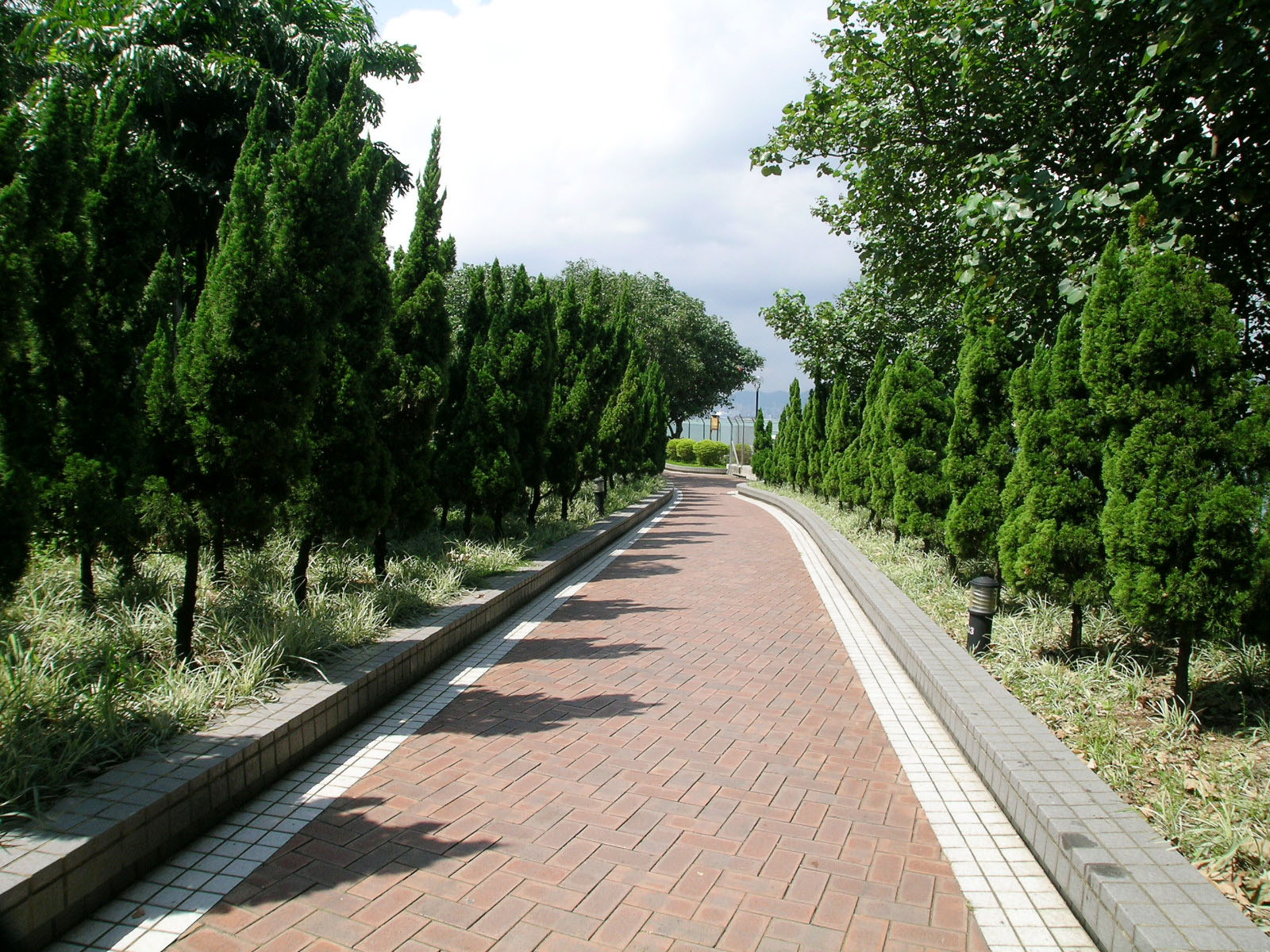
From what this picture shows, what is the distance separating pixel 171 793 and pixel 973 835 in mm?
3778

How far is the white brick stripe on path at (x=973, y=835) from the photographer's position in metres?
3.24

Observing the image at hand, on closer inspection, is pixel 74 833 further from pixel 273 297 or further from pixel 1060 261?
pixel 1060 261

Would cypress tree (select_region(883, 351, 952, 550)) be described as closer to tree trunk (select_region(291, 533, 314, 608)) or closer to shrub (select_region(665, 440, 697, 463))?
tree trunk (select_region(291, 533, 314, 608))

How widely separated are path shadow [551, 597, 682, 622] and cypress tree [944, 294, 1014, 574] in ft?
10.7

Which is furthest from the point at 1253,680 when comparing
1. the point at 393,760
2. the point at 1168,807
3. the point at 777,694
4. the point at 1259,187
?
the point at 393,760

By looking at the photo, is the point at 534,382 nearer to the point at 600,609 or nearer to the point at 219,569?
the point at 600,609

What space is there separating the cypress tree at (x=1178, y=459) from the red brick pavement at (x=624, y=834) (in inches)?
75.5

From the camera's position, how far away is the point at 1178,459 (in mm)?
4871

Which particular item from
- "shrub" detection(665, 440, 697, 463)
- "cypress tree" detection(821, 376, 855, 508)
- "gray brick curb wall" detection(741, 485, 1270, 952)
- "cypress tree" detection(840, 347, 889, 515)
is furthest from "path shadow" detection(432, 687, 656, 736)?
"shrub" detection(665, 440, 697, 463)

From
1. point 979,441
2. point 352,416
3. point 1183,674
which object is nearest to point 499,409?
point 352,416

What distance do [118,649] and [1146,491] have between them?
6300 millimetres

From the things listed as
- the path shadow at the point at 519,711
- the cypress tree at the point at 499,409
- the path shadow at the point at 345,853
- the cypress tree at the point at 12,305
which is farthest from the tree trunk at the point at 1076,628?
the cypress tree at the point at 499,409

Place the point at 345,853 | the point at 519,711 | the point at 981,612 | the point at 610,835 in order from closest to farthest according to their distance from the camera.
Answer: the point at 345,853 < the point at 610,835 < the point at 519,711 < the point at 981,612

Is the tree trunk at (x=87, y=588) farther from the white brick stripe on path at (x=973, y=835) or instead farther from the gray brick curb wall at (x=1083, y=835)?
the gray brick curb wall at (x=1083, y=835)
